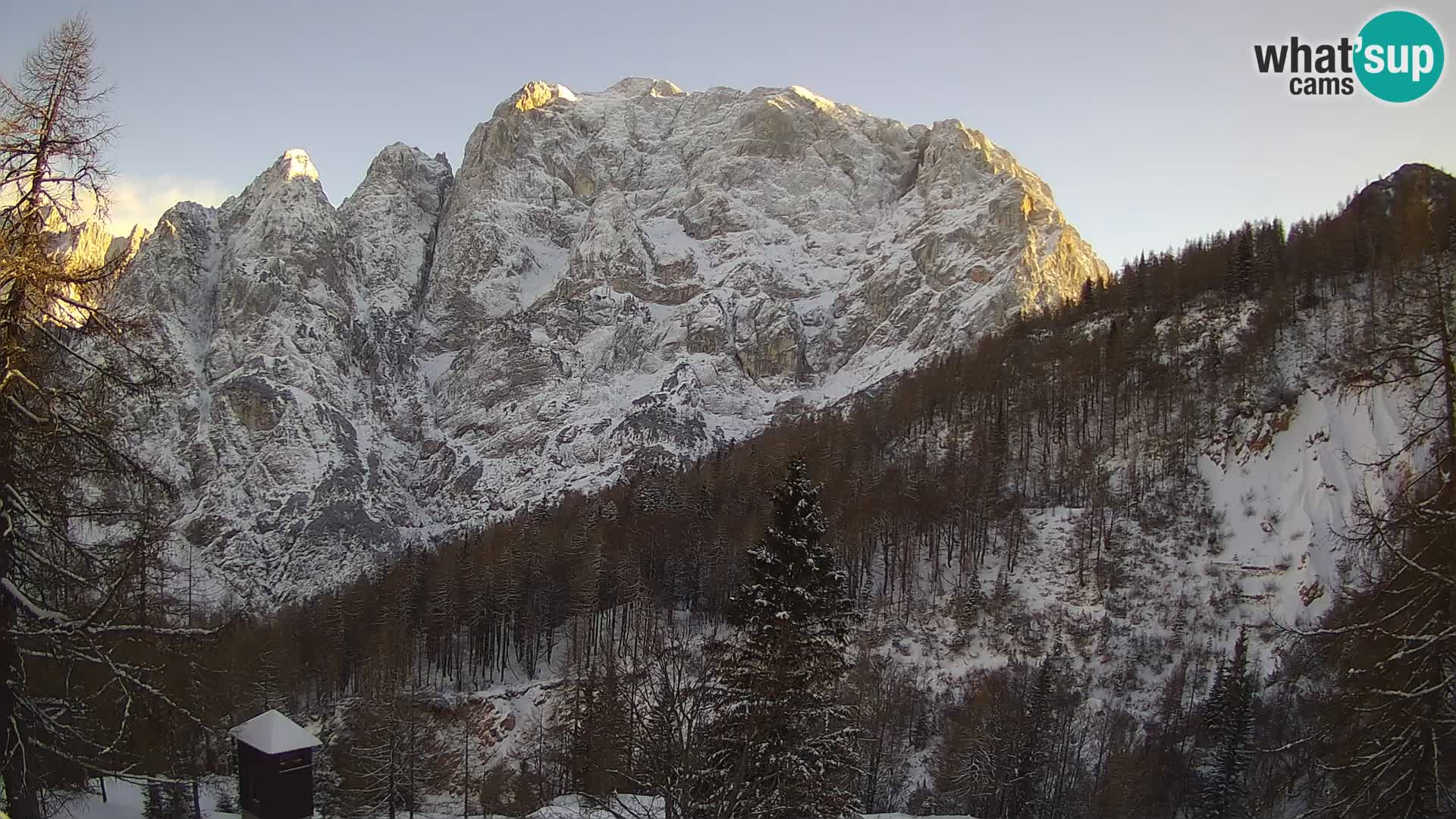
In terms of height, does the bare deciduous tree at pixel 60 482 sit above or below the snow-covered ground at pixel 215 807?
above

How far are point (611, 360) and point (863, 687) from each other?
12356 centimetres

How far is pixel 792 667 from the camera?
18.1 meters

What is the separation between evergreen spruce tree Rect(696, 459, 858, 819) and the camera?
16.9m

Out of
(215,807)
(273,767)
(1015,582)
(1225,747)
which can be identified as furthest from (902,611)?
(273,767)

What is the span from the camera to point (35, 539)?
923 centimetres

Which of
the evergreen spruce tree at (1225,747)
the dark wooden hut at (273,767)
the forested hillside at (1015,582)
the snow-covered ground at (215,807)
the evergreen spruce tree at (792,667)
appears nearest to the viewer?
the evergreen spruce tree at (792,667)

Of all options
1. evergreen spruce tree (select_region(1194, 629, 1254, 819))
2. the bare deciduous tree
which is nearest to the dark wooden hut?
the bare deciduous tree

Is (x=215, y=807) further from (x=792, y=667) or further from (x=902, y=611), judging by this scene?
(x=902, y=611)

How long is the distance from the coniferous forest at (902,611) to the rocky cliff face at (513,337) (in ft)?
111

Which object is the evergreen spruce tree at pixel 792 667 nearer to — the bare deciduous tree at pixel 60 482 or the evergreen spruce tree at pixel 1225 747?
the bare deciduous tree at pixel 60 482

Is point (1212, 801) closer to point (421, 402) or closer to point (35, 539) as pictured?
point (35, 539)

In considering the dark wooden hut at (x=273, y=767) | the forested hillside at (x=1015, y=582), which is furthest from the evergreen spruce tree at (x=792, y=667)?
the dark wooden hut at (x=273, y=767)

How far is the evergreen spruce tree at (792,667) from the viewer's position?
1688 cm

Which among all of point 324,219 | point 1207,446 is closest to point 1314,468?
point 1207,446
